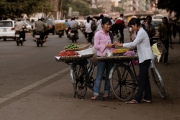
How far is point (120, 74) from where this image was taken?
10.4 meters

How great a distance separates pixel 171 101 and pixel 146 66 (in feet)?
2.91

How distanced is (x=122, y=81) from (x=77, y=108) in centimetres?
129

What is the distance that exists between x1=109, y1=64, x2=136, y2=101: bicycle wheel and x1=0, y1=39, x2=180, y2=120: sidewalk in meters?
0.19

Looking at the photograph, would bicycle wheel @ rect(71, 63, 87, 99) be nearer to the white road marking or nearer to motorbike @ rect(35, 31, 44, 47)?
the white road marking

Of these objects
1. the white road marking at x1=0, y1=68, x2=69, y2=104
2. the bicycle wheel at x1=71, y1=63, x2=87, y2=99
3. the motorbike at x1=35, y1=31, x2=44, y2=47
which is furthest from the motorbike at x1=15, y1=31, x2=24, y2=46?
the bicycle wheel at x1=71, y1=63, x2=87, y2=99

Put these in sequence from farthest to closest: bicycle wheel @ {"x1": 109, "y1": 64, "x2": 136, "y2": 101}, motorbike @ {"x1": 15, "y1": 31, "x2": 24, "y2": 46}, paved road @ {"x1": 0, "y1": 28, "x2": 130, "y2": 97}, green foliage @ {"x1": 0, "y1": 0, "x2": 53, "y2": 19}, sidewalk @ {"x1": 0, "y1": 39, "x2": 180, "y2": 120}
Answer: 1. green foliage @ {"x1": 0, "y1": 0, "x2": 53, "y2": 19}
2. motorbike @ {"x1": 15, "y1": 31, "x2": 24, "y2": 46}
3. paved road @ {"x1": 0, "y1": 28, "x2": 130, "y2": 97}
4. bicycle wheel @ {"x1": 109, "y1": 64, "x2": 136, "y2": 101}
5. sidewalk @ {"x1": 0, "y1": 39, "x2": 180, "y2": 120}

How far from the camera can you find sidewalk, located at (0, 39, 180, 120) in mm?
8703

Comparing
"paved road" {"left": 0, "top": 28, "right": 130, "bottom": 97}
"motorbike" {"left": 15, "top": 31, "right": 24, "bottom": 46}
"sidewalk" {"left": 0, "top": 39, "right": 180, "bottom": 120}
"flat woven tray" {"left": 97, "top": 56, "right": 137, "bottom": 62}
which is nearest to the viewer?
"sidewalk" {"left": 0, "top": 39, "right": 180, "bottom": 120}

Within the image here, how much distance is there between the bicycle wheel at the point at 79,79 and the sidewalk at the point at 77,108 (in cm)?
15

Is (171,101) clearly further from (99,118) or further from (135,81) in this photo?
(99,118)

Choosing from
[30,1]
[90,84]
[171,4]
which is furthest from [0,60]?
[30,1]

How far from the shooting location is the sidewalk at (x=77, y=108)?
8.70 metres

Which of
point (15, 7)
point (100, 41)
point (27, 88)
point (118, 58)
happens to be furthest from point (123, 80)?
point (15, 7)

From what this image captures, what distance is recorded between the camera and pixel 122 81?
34.3ft
